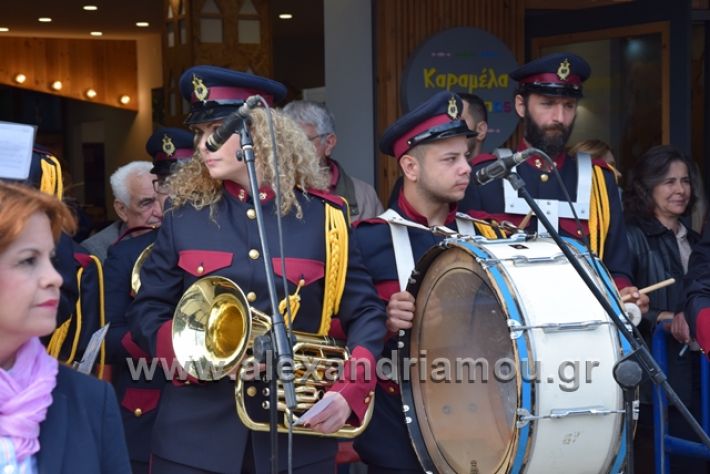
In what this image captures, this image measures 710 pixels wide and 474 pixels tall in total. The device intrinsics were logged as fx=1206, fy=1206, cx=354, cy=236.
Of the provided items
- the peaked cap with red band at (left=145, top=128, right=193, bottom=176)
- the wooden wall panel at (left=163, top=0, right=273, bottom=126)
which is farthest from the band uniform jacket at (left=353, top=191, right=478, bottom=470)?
the wooden wall panel at (left=163, top=0, right=273, bottom=126)

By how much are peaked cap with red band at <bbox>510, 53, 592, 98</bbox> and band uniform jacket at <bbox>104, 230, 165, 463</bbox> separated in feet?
5.43

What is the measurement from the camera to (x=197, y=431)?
3494 mm

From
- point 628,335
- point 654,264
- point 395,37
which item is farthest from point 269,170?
point 395,37

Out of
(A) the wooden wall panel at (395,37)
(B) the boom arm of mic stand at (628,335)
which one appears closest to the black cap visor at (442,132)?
(B) the boom arm of mic stand at (628,335)

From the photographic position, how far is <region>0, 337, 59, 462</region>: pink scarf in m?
2.30

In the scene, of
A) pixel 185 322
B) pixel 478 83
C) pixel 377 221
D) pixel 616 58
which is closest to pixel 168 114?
pixel 478 83

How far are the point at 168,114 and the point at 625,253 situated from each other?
16.6ft

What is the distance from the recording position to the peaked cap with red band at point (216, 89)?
3.65 meters

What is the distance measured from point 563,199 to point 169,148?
171 centimetres

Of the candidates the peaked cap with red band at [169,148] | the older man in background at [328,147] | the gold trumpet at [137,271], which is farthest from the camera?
the older man in background at [328,147]

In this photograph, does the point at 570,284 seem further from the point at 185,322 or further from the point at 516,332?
the point at 185,322

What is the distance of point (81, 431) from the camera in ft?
7.95

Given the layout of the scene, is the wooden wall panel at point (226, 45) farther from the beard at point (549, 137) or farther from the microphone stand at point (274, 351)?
the microphone stand at point (274, 351)

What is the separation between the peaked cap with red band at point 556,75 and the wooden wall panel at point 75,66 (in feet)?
32.9
